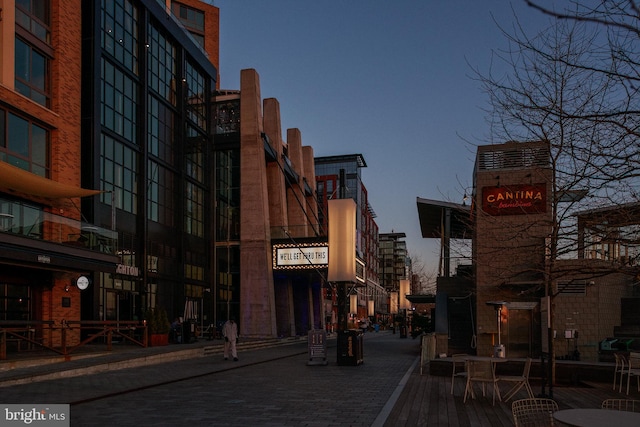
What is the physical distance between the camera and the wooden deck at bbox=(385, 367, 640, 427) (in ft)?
32.2

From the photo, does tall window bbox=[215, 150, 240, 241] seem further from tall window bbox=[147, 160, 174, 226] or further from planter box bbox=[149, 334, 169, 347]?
planter box bbox=[149, 334, 169, 347]

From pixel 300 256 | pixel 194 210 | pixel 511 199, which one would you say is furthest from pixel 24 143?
pixel 300 256

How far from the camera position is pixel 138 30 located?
32.6 metres

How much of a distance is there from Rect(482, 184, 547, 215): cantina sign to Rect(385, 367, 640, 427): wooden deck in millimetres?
8840

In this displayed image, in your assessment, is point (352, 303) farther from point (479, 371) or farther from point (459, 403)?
point (459, 403)

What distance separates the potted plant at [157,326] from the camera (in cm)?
2542

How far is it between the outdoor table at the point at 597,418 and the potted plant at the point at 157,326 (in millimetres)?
21846

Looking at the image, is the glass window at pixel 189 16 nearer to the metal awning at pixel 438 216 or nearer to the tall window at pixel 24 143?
the metal awning at pixel 438 216

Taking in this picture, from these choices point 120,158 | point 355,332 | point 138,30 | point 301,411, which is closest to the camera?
point 301,411

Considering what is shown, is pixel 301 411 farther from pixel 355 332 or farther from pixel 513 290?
pixel 513 290

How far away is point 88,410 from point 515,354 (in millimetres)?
17881

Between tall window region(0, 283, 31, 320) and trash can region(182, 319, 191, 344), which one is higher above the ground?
tall window region(0, 283, 31, 320)

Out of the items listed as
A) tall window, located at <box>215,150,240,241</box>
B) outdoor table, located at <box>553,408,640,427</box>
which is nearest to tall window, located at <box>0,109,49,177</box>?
tall window, located at <box>215,150,240,241</box>

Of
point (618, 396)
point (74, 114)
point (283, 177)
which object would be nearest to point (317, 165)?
point (283, 177)
